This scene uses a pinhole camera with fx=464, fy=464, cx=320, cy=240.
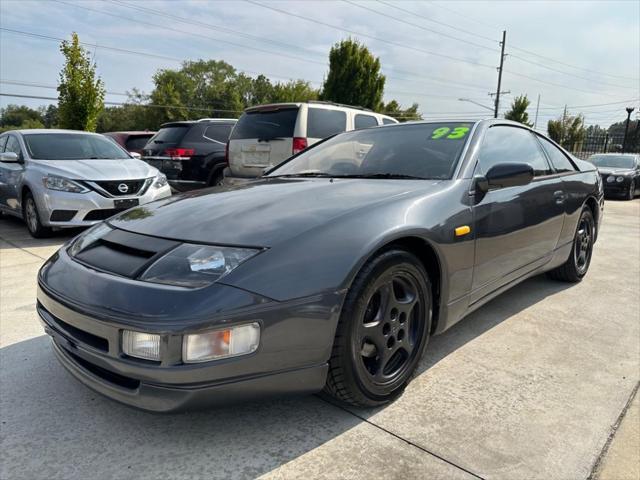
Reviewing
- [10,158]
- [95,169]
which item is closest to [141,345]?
[95,169]

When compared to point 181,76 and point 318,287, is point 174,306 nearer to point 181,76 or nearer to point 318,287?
point 318,287

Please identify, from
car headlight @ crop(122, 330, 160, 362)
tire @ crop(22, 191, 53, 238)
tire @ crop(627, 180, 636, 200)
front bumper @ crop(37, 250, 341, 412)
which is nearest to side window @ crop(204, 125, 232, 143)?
tire @ crop(22, 191, 53, 238)

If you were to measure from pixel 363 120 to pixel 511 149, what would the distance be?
14.4 feet

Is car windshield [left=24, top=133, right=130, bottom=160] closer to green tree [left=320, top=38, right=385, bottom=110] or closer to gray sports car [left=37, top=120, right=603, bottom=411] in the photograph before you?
gray sports car [left=37, top=120, right=603, bottom=411]

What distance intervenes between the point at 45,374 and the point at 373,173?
6.63ft

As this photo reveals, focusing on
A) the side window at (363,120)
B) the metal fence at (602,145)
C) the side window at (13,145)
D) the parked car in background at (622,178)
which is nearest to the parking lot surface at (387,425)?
the side window at (13,145)

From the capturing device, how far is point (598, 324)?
3.13 meters

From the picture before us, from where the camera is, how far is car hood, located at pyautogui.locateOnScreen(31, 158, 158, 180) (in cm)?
539

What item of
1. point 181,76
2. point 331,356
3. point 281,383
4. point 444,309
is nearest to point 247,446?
point 281,383

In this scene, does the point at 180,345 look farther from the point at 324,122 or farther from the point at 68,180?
the point at 324,122

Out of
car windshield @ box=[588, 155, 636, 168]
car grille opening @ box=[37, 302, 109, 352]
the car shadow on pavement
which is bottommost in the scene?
the car shadow on pavement

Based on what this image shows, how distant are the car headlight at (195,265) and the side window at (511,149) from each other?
1629 mm

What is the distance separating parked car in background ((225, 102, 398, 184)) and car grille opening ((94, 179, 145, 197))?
1250mm

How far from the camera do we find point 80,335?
1.76 meters
